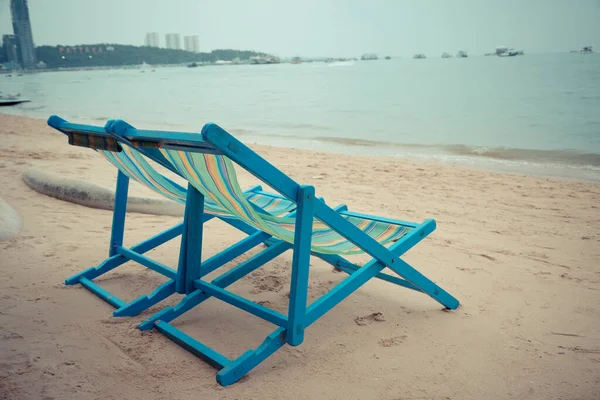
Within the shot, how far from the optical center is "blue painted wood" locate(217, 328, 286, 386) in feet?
6.02

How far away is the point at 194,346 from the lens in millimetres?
2051

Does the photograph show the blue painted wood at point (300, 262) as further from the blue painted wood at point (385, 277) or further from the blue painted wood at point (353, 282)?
the blue painted wood at point (385, 277)

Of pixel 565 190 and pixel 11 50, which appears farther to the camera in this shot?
pixel 11 50

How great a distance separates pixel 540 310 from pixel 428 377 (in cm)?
109

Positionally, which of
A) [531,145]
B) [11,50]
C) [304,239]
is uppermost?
[11,50]

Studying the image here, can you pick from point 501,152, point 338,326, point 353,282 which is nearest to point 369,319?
point 338,326

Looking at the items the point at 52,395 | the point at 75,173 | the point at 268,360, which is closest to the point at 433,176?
the point at 75,173

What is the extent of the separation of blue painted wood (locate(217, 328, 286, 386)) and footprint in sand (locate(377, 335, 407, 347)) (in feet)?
1.92

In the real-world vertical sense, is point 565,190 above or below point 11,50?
below

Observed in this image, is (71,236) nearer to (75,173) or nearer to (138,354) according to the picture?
(138,354)

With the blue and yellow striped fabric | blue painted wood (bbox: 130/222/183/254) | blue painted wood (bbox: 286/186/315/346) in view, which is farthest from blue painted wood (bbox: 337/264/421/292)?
blue painted wood (bbox: 130/222/183/254)

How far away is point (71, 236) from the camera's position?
3.59 meters

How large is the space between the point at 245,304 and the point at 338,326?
2.00ft

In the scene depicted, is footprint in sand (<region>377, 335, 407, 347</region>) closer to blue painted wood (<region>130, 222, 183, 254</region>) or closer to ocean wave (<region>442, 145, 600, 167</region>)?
blue painted wood (<region>130, 222, 183, 254</region>)
